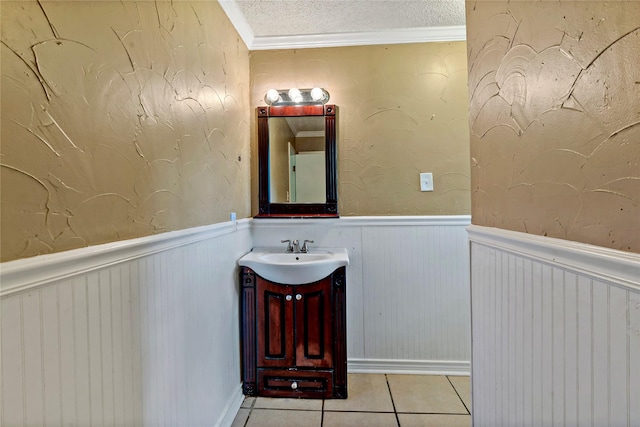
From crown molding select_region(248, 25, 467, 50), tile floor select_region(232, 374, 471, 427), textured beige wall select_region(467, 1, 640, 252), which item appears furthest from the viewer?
crown molding select_region(248, 25, 467, 50)

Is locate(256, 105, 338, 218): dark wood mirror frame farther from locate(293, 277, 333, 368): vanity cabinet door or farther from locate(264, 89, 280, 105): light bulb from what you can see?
locate(293, 277, 333, 368): vanity cabinet door

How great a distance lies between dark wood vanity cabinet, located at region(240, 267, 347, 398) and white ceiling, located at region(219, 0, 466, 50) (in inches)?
61.0

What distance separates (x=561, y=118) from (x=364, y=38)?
1.71 metres

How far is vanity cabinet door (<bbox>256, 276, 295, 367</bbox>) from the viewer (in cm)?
178

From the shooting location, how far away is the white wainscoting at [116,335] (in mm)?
580

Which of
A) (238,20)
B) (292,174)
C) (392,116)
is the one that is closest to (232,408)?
(292,174)

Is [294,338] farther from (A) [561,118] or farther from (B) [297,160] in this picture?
(A) [561,118]

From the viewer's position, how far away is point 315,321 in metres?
1.77

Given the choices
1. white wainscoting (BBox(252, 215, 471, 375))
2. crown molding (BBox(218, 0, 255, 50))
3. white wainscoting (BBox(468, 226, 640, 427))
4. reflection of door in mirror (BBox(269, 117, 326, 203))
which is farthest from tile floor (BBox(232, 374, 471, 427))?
crown molding (BBox(218, 0, 255, 50))

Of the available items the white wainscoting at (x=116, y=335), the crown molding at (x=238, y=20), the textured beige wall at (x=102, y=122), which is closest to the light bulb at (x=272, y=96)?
the crown molding at (x=238, y=20)

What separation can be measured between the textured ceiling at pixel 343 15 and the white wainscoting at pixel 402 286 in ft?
4.21

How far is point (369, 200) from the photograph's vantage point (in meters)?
2.08

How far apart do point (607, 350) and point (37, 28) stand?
51.9 inches

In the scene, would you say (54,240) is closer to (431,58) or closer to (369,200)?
(369,200)
